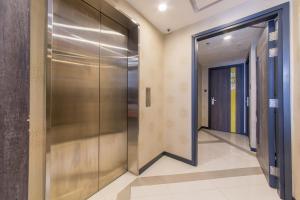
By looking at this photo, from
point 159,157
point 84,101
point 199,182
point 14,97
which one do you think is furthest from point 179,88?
point 14,97

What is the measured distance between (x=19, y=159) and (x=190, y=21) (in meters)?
2.74

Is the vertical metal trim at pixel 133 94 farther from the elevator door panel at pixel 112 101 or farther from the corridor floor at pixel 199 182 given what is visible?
the corridor floor at pixel 199 182

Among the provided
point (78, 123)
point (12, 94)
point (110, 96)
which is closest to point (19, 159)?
point (12, 94)

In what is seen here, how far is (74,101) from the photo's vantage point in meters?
1.60

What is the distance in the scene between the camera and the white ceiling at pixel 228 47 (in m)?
2.93

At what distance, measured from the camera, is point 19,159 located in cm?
58

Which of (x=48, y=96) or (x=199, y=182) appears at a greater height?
(x=48, y=96)

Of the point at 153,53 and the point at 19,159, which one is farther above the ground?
the point at 153,53

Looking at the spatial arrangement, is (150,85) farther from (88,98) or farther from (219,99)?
(219,99)

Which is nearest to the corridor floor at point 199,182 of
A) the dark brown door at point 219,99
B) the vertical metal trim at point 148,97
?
the vertical metal trim at point 148,97

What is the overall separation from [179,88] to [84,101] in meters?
1.70

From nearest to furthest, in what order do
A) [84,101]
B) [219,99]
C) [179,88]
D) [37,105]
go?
[37,105], [84,101], [179,88], [219,99]

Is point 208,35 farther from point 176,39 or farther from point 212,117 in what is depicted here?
point 212,117

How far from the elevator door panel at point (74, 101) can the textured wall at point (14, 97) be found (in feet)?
2.60
